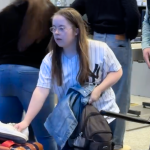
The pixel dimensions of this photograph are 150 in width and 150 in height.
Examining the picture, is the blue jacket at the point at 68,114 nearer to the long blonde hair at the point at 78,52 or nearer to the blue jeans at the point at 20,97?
the long blonde hair at the point at 78,52

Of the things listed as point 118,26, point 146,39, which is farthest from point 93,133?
point 118,26

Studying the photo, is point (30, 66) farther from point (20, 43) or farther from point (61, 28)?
point (61, 28)

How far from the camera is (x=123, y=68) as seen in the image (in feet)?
9.10

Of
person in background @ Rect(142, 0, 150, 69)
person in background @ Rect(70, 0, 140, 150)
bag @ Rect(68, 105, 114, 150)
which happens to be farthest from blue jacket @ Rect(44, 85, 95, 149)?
person in background @ Rect(70, 0, 140, 150)

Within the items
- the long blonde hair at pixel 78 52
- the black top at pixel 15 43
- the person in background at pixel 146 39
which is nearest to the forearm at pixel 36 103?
the long blonde hair at pixel 78 52

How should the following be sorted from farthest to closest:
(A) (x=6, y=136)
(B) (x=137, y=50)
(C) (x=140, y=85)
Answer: (C) (x=140, y=85) → (B) (x=137, y=50) → (A) (x=6, y=136)

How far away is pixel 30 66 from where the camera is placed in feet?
7.54

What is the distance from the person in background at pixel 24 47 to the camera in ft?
7.39

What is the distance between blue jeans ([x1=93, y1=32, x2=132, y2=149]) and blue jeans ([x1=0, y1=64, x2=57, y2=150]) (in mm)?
591

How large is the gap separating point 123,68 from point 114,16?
40cm

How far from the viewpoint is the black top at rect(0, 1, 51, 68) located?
7.38ft

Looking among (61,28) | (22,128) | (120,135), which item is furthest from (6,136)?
(120,135)

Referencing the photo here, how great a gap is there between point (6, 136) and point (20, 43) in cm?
73

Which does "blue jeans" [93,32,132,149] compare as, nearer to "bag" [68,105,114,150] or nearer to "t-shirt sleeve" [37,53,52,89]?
"t-shirt sleeve" [37,53,52,89]
